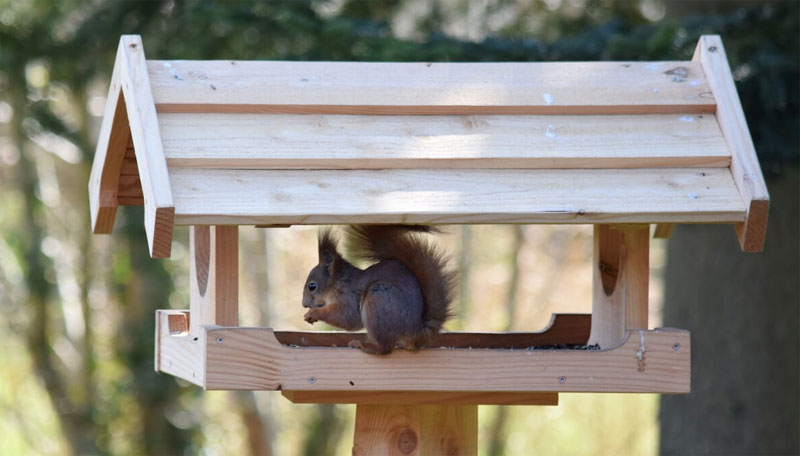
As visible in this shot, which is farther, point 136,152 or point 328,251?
point 328,251

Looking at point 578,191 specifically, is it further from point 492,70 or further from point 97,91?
point 97,91

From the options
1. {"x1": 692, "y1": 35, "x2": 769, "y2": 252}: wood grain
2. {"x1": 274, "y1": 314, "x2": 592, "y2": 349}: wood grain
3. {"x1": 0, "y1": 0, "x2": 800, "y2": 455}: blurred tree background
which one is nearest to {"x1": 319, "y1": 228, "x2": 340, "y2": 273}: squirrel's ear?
{"x1": 274, "y1": 314, "x2": 592, "y2": 349}: wood grain

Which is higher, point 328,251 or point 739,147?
point 739,147

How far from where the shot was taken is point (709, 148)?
85.9 inches

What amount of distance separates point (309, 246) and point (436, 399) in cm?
702

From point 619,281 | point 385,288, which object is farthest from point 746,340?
point 385,288

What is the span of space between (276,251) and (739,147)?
695 centimetres

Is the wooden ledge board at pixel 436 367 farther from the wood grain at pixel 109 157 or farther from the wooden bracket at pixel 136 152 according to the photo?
the wood grain at pixel 109 157

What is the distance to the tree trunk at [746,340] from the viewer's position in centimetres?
427

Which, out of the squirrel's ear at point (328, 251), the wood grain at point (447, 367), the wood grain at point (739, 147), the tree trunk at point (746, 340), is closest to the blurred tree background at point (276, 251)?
the tree trunk at point (746, 340)

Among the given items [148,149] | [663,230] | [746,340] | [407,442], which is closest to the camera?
[148,149]

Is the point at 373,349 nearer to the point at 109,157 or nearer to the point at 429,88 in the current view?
the point at 429,88

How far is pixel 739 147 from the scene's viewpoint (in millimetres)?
2156

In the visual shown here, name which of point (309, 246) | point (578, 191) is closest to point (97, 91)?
point (309, 246)
